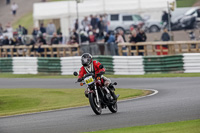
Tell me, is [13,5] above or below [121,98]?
above

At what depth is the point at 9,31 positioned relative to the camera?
37.0 meters

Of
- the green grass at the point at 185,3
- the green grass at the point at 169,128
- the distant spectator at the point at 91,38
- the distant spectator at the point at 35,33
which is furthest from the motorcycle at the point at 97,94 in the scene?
the green grass at the point at 185,3

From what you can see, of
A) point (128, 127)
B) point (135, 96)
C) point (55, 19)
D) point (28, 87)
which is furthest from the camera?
point (55, 19)

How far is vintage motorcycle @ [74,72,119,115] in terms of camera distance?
41.1ft

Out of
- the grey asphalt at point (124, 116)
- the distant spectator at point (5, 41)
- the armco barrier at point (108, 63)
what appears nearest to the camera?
the grey asphalt at point (124, 116)

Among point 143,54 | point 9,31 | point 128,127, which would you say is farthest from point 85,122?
point 9,31

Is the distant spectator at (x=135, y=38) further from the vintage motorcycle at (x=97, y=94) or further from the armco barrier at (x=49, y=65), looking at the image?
the vintage motorcycle at (x=97, y=94)

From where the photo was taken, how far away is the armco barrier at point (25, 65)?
94.2ft

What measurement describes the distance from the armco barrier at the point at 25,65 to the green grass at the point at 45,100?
8.33m

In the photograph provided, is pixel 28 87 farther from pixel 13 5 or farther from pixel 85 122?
pixel 13 5

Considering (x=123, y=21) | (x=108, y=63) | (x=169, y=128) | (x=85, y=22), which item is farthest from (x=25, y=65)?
(x=169, y=128)

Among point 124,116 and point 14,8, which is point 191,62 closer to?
point 124,116

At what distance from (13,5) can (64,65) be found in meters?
29.8

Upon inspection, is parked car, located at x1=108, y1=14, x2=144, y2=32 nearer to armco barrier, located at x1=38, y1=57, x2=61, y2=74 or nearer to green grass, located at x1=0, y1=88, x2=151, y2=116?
armco barrier, located at x1=38, y1=57, x2=61, y2=74
